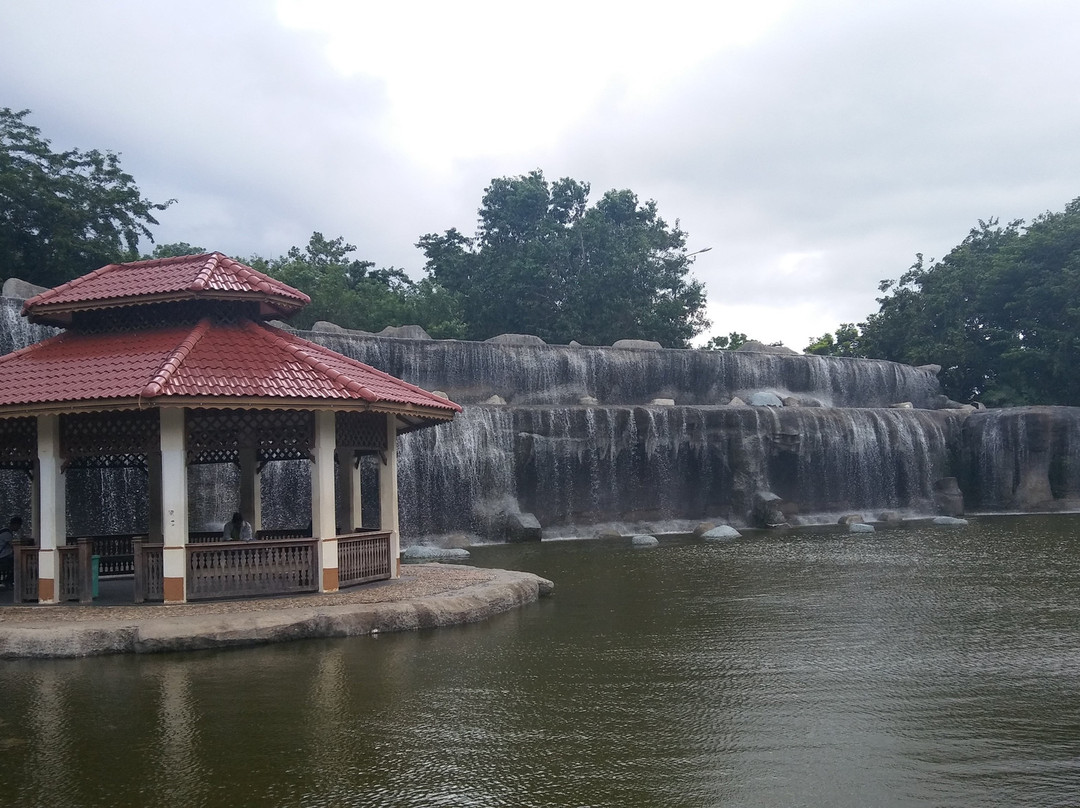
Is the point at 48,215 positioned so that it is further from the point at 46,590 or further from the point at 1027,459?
the point at 1027,459

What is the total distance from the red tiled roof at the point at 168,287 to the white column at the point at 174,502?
1.80 m

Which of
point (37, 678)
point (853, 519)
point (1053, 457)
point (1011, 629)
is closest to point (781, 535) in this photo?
point (853, 519)

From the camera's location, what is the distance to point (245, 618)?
10133mm

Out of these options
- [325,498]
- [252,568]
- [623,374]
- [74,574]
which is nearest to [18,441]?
[74,574]

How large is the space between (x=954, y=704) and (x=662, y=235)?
44010 mm

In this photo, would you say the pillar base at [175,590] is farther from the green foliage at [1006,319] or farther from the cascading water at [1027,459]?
the green foliage at [1006,319]

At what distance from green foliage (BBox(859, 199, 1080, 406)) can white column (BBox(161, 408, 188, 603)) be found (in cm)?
3523

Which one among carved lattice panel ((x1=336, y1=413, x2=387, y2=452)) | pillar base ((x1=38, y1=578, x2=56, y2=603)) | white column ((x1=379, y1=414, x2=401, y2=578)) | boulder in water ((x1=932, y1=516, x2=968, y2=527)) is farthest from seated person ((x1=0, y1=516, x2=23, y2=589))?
boulder in water ((x1=932, y1=516, x2=968, y2=527))

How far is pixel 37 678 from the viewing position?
8.67m

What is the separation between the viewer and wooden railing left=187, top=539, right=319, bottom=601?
11.8m

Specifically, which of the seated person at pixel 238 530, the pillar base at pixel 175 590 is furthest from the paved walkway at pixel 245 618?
the seated person at pixel 238 530

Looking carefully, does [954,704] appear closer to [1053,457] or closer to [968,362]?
[1053,457]

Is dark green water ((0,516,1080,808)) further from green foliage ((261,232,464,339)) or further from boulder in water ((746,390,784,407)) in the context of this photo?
green foliage ((261,232,464,339))

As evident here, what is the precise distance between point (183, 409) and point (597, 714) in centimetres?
678
